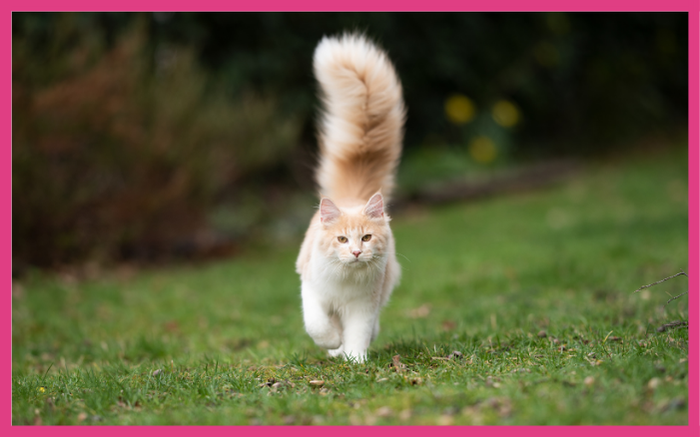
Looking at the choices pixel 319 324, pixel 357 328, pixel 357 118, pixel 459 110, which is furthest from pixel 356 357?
pixel 459 110

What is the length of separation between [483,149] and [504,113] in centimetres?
171

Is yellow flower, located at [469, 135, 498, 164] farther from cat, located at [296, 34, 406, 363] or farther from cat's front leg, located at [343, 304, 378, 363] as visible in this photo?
cat's front leg, located at [343, 304, 378, 363]

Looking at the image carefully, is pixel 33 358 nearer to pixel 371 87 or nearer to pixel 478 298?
pixel 371 87

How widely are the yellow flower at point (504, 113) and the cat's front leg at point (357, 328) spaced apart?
1469cm

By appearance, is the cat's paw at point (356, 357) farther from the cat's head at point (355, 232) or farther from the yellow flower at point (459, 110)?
the yellow flower at point (459, 110)

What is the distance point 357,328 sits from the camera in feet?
13.0

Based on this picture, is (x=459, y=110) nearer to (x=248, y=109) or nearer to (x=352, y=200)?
(x=248, y=109)

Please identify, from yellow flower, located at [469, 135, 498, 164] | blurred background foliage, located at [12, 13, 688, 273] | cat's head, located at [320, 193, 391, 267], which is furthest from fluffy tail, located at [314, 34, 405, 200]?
yellow flower, located at [469, 135, 498, 164]

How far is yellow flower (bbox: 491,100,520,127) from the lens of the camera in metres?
17.8

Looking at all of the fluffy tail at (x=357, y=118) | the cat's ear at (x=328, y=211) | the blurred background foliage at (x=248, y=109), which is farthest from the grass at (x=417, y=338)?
the fluffy tail at (x=357, y=118)

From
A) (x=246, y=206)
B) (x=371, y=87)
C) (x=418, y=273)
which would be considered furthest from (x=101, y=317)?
(x=246, y=206)

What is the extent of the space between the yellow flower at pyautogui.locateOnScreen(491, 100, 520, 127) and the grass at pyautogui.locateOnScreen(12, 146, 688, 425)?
22.1ft

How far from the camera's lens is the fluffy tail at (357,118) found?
4.35 m

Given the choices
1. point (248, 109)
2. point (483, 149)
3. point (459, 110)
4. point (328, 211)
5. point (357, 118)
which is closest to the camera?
point (328, 211)
